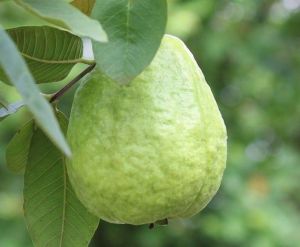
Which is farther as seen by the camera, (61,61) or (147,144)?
(61,61)

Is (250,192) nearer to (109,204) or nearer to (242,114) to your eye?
(242,114)

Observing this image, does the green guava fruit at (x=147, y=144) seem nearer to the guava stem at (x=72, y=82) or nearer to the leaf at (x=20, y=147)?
the guava stem at (x=72, y=82)

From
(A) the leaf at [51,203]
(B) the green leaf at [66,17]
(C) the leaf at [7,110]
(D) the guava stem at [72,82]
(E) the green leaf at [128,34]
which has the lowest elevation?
(A) the leaf at [51,203]

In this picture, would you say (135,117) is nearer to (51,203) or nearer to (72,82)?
(72,82)

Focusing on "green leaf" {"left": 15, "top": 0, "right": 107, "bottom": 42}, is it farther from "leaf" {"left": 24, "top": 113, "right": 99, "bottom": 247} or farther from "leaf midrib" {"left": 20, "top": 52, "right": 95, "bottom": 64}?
"leaf" {"left": 24, "top": 113, "right": 99, "bottom": 247}

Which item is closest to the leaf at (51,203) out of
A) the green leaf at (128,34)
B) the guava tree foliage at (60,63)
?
the guava tree foliage at (60,63)

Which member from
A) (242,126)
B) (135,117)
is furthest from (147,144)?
(242,126)
